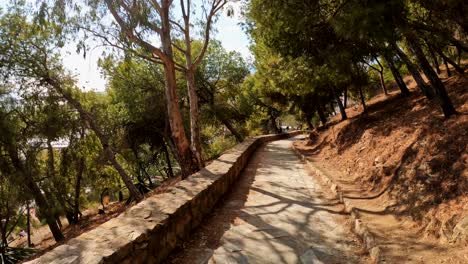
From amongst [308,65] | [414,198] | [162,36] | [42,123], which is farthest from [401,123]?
[42,123]

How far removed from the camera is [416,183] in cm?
587

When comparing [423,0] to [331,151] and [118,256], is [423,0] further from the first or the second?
[331,151]

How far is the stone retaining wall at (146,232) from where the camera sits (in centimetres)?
348

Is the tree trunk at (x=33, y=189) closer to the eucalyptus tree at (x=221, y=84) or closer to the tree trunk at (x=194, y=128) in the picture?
the tree trunk at (x=194, y=128)

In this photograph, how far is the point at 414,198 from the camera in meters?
5.51

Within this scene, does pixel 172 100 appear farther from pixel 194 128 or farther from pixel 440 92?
pixel 440 92

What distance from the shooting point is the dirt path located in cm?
456

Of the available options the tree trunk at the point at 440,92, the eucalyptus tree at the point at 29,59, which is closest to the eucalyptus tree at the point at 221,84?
the eucalyptus tree at the point at 29,59

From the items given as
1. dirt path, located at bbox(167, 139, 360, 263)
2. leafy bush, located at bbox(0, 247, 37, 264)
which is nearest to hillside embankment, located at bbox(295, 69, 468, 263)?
dirt path, located at bbox(167, 139, 360, 263)

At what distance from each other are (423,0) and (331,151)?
8.19 metres

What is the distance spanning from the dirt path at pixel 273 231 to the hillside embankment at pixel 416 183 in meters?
0.53

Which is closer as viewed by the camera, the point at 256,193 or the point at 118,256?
the point at 118,256

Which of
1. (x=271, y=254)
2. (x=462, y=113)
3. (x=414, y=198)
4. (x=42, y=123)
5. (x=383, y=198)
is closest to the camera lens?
(x=271, y=254)

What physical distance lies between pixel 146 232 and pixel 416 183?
441cm
